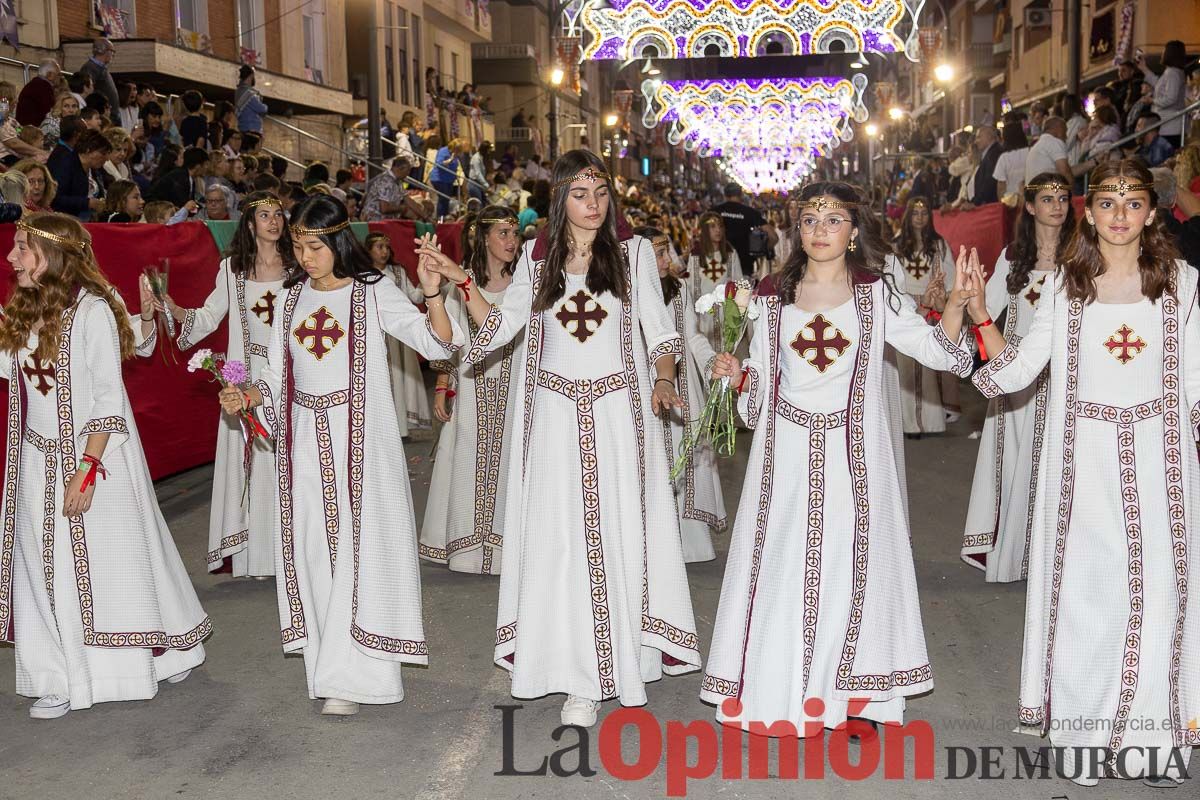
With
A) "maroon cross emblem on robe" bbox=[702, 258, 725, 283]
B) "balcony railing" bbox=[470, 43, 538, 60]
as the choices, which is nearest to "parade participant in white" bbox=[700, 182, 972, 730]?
"maroon cross emblem on robe" bbox=[702, 258, 725, 283]

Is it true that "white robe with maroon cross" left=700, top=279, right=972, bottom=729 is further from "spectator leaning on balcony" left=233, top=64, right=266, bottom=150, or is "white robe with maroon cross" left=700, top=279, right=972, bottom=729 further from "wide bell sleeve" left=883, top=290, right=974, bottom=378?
"spectator leaning on balcony" left=233, top=64, right=266, bottom=150

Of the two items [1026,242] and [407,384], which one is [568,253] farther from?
[407,384]

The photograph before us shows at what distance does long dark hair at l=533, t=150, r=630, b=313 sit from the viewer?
17.7ft

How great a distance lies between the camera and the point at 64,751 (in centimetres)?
527

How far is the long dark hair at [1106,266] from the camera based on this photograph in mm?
4688

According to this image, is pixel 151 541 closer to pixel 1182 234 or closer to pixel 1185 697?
pixel 1185 697

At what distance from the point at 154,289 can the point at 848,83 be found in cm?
2554

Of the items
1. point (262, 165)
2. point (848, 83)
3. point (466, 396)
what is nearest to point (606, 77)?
point (848, 83)

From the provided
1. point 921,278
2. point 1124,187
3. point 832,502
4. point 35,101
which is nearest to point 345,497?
point 832,502

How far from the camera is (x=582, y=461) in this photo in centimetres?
537

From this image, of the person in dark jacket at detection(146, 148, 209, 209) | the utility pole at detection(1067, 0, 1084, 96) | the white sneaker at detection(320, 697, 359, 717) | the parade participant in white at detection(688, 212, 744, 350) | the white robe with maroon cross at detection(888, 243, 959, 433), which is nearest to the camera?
the white sneaker at detection(320, 697, 359, 717)

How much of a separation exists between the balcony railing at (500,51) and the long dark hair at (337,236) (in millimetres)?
43855

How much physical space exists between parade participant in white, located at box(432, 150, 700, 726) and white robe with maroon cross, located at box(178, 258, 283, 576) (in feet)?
6.82

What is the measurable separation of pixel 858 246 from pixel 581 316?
1.12 meters
